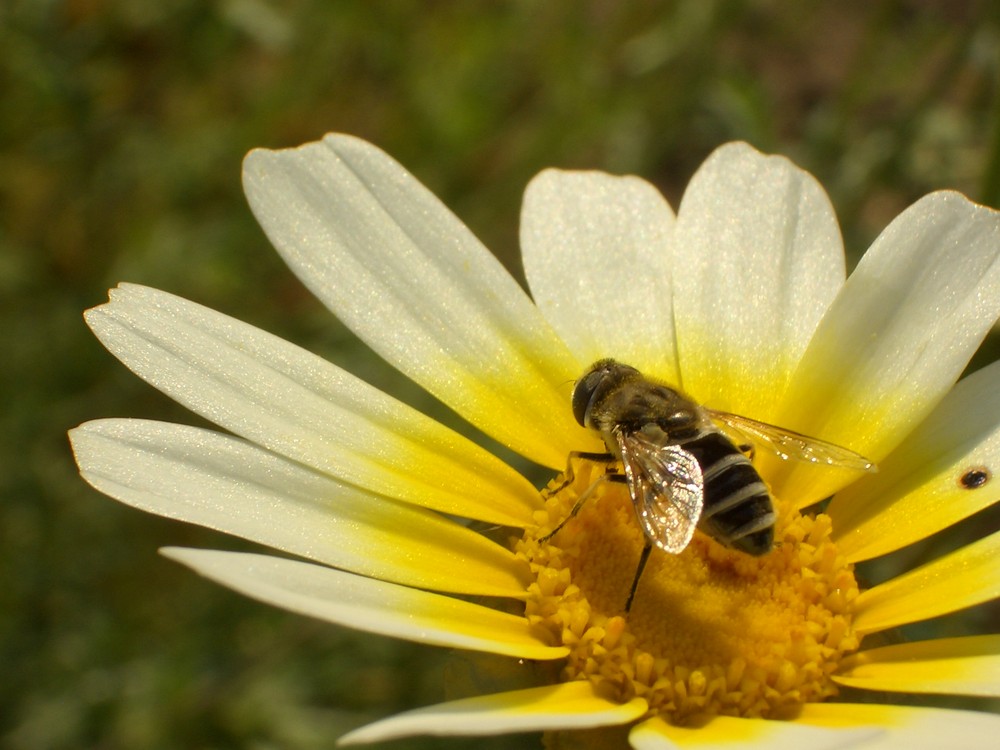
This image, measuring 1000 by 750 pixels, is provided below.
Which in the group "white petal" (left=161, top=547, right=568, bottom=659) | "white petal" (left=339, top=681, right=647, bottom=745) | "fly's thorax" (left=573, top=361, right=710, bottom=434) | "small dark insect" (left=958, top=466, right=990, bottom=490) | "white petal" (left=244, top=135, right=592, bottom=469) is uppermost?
"white petal" (left=244, top=135, right=592, bottom=469)

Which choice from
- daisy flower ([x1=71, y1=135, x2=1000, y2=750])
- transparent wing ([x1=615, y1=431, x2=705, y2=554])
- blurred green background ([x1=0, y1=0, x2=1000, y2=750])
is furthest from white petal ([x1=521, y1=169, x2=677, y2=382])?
blurred green background ([x1=0, y1=0, x2=1000, y2=750])

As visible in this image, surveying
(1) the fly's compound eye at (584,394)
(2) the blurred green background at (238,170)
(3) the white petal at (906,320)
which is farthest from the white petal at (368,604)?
(2) the blurred green background at (238,170)

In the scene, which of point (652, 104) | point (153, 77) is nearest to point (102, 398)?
point (153, 77)

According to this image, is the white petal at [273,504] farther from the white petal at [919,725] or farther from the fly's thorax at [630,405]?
the white petal at [919,725]

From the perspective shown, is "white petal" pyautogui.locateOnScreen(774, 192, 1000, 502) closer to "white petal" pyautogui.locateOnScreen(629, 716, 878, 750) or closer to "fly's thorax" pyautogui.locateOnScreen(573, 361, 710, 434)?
"fly's thorax" pyautogui.locateOnScreen(573, 361, 710, 434)

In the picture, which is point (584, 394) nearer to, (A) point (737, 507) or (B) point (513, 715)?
(A) point (737, 507)

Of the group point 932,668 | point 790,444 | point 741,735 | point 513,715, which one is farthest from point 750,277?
point 513,715

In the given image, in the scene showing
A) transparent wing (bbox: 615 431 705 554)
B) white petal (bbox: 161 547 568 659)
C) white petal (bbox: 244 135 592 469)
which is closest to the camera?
white petal (bbox: 161 547 568 659)

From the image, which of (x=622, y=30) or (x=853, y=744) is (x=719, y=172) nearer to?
(x=853, y=744)
